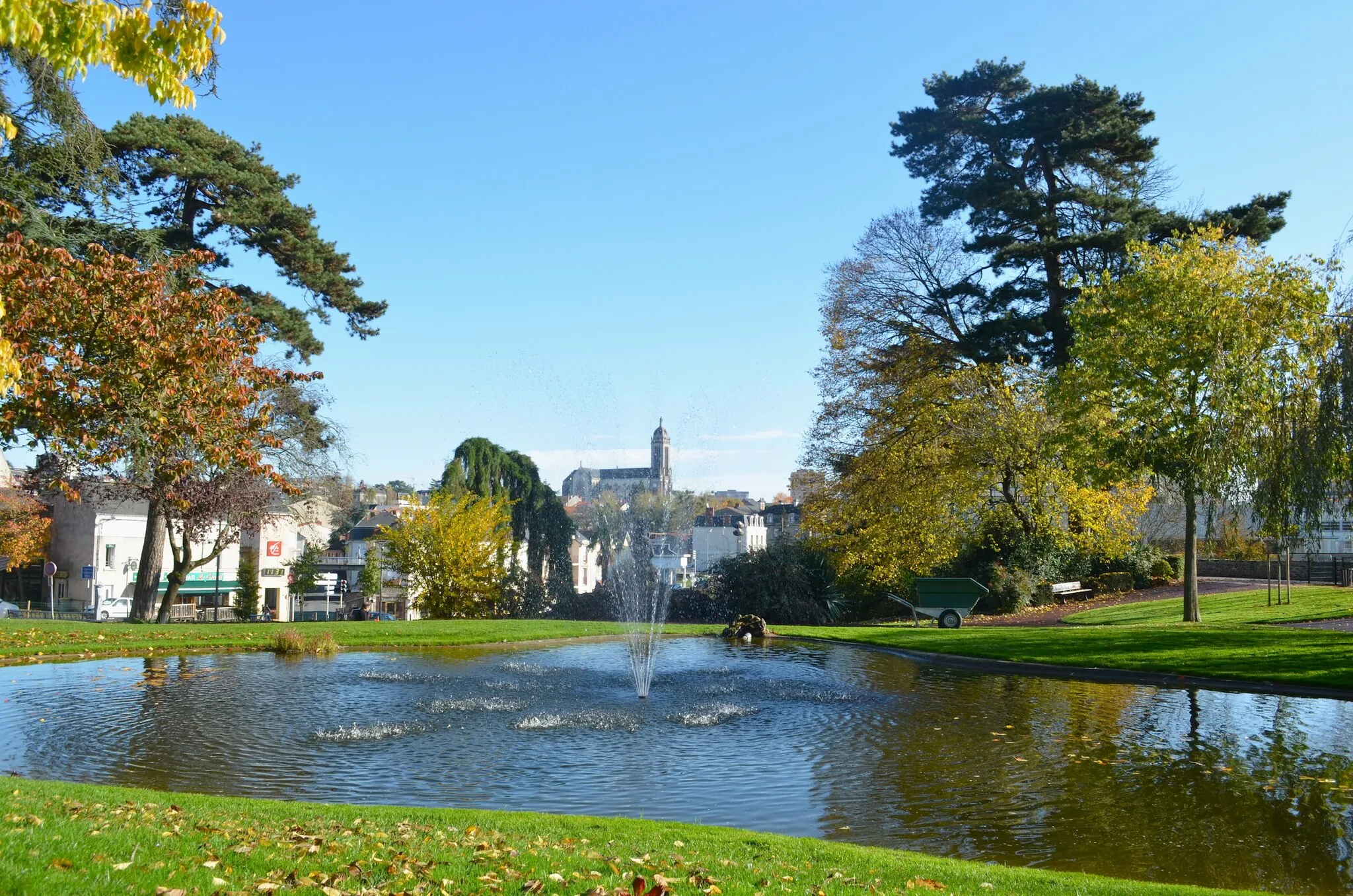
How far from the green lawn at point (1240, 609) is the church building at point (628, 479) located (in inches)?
1064

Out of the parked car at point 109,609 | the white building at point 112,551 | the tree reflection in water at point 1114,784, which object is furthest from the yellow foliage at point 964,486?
the parked car at point 109,609

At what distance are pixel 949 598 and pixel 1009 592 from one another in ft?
15.8

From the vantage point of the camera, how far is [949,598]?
2916 cm

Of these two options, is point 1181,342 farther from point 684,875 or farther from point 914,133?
point 684,875


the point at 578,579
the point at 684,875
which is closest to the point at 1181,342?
the point at 684,875

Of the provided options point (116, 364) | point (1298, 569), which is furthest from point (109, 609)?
point (1298, 569)

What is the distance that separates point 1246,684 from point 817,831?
11006 mm

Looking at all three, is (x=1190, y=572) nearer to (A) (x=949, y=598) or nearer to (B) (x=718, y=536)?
(A) (x=949, y=598)

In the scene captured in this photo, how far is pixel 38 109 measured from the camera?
1675 centimetres

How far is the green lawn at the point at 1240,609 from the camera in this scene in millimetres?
24266

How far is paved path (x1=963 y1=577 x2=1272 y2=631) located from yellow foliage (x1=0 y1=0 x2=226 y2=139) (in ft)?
89.9

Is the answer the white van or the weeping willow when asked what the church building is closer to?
the weeping willow

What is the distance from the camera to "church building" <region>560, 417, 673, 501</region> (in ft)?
297

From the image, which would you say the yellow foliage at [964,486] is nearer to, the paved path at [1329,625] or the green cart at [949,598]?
the green cart at [949,598]
